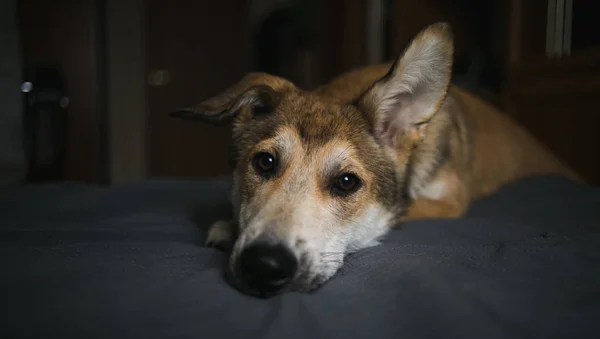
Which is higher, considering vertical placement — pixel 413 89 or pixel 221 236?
pixel 413 89

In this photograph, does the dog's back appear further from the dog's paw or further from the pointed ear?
the dog's paw

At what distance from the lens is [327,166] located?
1391 millimetres

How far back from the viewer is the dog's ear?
1508mm

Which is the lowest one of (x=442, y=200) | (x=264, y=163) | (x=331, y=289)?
(x=442, y=200)

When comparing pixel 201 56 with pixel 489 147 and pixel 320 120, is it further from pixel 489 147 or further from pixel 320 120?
pixel 320 120

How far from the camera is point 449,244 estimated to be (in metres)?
1.30

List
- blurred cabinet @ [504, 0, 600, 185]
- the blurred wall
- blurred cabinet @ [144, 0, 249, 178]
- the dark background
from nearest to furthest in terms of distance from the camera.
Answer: the blurred wall < blurred cabinet @ [504, 0, 600, 185] < the dark background < blurred cabinet @ [144, 0, 249, 178]

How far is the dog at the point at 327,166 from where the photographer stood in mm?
1142

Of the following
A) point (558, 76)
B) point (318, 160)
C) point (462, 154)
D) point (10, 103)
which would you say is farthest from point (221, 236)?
point (558, 76)

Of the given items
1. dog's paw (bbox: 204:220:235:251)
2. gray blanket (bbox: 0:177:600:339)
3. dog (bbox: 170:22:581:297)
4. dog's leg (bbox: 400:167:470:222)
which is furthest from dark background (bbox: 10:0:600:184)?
dog's paw (bbox: 204:220:235:251)

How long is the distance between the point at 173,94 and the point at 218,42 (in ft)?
2.55

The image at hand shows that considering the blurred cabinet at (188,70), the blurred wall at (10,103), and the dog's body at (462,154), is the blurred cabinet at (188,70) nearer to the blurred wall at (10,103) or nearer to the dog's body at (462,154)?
the blurred wall at (10,103)

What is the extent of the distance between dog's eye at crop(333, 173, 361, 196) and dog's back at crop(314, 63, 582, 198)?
2.32 feet

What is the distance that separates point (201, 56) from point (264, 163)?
14.6 ft
